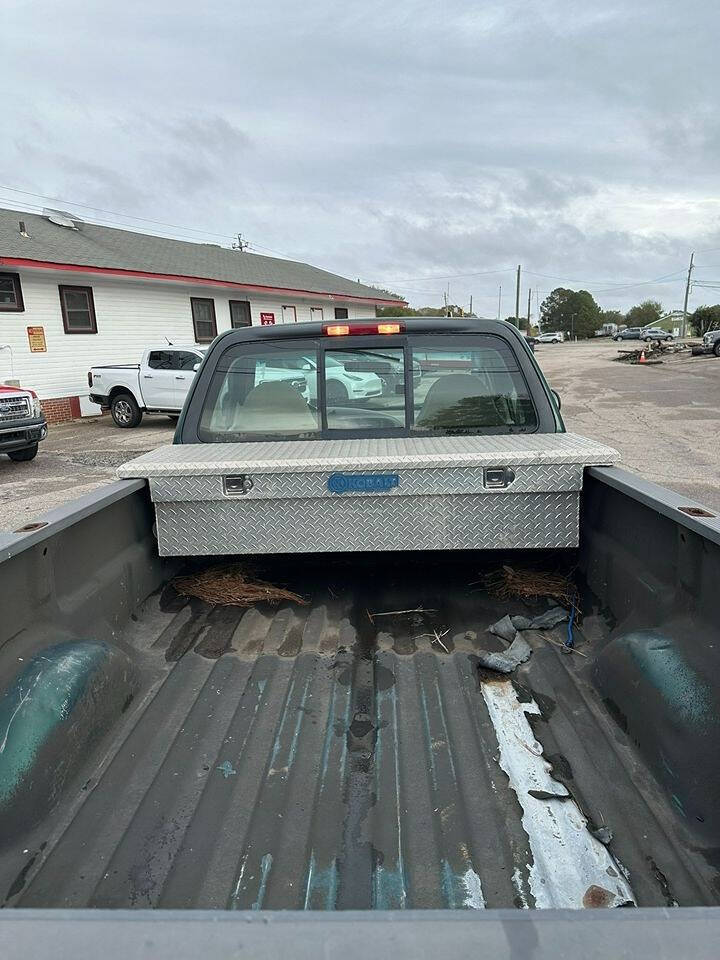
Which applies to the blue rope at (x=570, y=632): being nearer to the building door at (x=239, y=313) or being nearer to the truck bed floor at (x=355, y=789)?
the truck bed floor at (x=355, y=789)

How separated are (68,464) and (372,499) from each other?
33.0ft

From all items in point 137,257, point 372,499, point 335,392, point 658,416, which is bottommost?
point 658,416

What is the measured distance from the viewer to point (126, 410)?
16.0 meters

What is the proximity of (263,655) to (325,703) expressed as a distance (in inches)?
17.5

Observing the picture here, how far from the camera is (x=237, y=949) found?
777 millimetres

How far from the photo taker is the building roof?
1667 centimetres

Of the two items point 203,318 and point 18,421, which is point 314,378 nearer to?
point 18,421

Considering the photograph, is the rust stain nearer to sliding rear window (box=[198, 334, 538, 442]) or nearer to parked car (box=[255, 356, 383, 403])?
sliding rear window (box=[198, 334, 538, 442])

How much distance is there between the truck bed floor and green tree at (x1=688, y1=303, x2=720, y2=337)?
77.0 metres

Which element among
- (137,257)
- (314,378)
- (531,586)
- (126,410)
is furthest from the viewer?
(137,257)

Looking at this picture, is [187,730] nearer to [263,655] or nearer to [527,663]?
[263,655]

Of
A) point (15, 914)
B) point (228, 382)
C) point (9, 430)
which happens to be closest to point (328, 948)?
point (15, 914)

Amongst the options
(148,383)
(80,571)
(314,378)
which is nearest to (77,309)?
(148,383)

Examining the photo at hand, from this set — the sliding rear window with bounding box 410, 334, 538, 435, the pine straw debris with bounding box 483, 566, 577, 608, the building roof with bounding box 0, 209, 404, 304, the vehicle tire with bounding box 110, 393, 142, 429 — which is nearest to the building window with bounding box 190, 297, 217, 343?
the building roof with bounding box 0, 209, 404, 304
